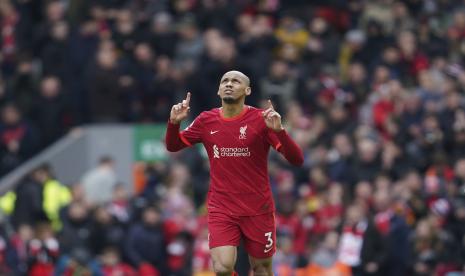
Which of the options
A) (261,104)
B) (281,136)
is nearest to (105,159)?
(261,104)

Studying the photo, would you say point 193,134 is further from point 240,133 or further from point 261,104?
point 261,104

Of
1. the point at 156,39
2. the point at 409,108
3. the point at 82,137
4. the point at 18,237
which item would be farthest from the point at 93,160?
the point at 409,108

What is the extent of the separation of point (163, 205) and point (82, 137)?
2.91 meters

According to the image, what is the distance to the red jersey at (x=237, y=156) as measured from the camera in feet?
43.6

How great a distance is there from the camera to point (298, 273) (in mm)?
19469

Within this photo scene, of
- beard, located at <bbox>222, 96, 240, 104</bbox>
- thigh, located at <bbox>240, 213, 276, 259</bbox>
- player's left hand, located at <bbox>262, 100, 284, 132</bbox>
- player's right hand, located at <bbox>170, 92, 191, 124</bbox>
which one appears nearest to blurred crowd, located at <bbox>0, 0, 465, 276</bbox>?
thigh, located at <bbox>240, 213, 276, 259</bbox>

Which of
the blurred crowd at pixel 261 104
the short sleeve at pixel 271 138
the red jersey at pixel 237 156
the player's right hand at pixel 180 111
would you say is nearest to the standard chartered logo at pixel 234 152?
the red jersey at pixel 237 156

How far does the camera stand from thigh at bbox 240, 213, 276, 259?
13.4 m

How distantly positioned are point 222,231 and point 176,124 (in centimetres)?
107

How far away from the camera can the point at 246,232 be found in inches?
530

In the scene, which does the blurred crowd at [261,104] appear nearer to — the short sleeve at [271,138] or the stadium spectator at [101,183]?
the stadium spectator at [101,183]

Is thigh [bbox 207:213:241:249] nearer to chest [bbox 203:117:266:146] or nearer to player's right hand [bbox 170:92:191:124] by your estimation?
chest [bbox 203:117:266:146]

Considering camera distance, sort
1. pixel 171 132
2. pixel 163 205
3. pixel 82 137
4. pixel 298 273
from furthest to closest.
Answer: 1. pixel 82 137
2. pixel 163 205
3. pixel 298 273
4. pixel 171 132

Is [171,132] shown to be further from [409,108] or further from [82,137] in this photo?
[82,137]
